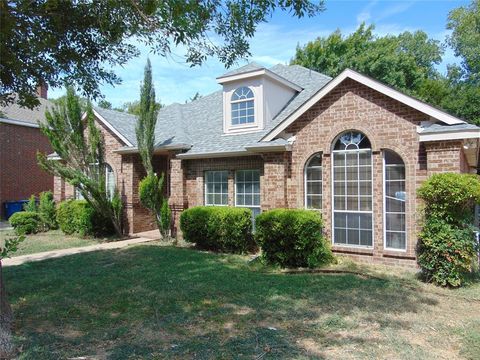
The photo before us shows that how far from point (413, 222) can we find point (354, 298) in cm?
319

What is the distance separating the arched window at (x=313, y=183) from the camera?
34.6 ft

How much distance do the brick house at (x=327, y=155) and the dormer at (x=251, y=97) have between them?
37 millimetres

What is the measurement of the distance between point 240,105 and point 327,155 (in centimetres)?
471

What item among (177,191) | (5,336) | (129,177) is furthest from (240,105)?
(5,336)

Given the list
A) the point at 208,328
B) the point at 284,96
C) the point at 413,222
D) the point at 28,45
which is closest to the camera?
the point at 208,328

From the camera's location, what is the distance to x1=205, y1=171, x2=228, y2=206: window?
1310 centimetres

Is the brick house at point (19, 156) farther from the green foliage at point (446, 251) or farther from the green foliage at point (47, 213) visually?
the green foliage at point (446, 251)

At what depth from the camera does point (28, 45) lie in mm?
6418

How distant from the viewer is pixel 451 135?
823 centimetres

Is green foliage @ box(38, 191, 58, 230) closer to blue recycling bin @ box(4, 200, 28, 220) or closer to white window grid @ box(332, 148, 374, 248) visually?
blue recycling bin @ box(4, 200, 28, 220)

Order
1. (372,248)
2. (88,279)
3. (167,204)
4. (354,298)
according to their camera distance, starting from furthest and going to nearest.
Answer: (167,204) → (372,248) → (88,279) → (354,298)

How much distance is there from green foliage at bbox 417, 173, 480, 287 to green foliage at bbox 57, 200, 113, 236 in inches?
467

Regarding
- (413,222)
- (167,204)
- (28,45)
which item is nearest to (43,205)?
(167,204)

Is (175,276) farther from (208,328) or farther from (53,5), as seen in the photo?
(53,5)
